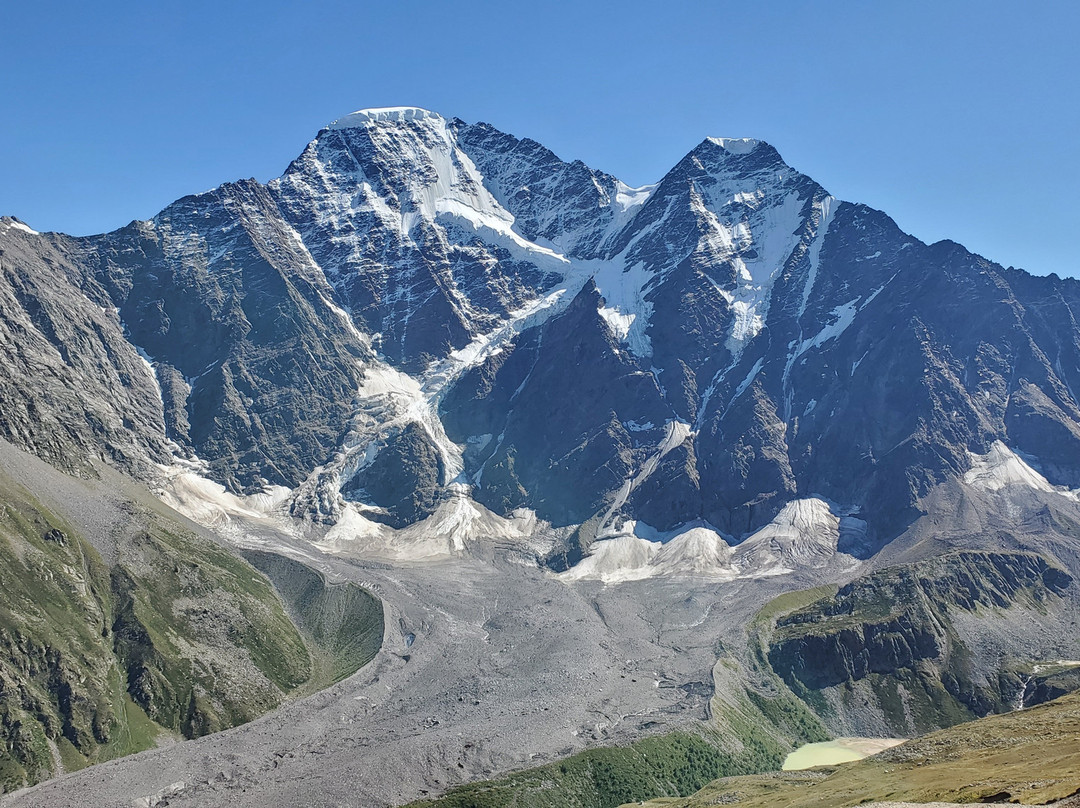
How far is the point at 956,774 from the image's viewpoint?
115062mm

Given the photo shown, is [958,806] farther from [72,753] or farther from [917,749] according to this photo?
[72,753]

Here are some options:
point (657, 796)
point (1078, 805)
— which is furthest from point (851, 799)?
point (657, 796)

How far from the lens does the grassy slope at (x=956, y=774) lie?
9862 cm

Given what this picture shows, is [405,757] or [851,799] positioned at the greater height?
[405,757]

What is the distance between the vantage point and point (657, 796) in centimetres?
17788

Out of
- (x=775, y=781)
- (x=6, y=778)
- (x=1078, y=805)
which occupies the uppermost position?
(x=6, y=778)

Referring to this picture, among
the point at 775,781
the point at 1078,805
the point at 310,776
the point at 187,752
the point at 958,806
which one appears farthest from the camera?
the point at 187,752

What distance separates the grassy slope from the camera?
98.6 meters

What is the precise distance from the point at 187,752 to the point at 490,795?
7096 cm

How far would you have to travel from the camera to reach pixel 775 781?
537ft

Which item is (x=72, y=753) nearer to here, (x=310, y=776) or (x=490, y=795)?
(x=310, y=776)

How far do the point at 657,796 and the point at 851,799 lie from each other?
66.5m

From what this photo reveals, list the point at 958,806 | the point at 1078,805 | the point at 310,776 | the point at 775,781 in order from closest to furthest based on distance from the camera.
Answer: the point at 1078,805, the point at 958,806, the point at 775,781, the point at 310,776

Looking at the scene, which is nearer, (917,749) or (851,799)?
(851,799)
